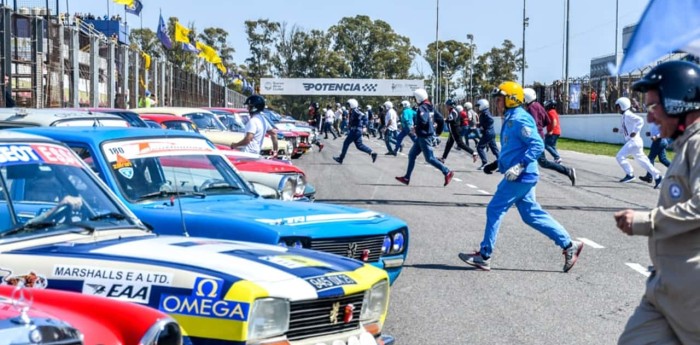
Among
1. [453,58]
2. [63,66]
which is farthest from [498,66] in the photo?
[63,66]

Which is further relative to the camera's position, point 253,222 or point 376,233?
point 376,233

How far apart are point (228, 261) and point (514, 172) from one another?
5.45 m

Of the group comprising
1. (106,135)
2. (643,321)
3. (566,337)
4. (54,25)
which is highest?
(54,25)

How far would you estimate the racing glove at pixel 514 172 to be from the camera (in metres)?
10.1

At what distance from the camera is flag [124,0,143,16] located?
3400 centimetres

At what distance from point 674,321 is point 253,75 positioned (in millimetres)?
100421

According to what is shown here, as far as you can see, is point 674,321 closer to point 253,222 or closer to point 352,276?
point 352,276

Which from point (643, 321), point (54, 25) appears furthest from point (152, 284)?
point (54, 25)

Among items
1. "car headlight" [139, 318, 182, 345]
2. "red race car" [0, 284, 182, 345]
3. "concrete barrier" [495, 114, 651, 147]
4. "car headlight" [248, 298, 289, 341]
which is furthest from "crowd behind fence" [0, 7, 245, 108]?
"concrete barrier" [495, 114, 651, 147]

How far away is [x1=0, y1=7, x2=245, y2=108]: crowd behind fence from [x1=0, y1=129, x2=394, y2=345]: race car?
50.8 feet

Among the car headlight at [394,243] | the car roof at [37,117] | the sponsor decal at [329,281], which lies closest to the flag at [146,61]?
the car roof at [37,117]

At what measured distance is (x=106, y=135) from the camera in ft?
25.5

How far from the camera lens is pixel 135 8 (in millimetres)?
34344

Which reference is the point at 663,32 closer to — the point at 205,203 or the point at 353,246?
the point at 353,246
